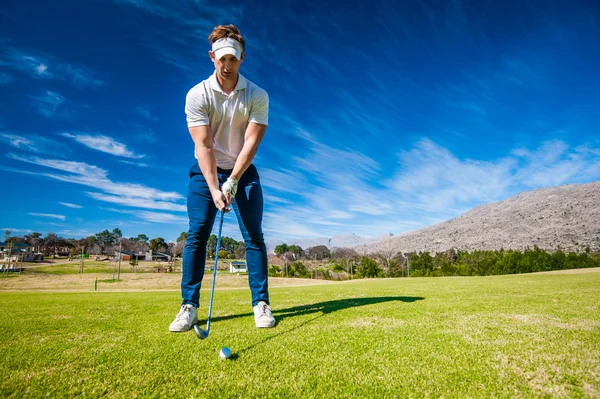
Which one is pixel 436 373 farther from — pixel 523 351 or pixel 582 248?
pixel 582 248

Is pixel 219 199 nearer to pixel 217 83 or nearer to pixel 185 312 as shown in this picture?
pixel 185 312

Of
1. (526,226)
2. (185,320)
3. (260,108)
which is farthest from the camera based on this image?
(526,226)

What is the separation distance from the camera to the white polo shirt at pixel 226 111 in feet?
12.9

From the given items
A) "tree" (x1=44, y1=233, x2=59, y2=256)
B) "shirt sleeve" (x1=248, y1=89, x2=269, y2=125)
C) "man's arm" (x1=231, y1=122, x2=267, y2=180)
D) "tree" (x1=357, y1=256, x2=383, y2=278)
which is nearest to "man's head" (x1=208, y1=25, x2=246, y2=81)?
"shirt sleeve" (x1=248, y1=89, x2=269, y2=125)

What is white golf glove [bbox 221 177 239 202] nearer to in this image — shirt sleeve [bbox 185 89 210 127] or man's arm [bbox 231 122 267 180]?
man's arm [bbox 231 122 267 180]

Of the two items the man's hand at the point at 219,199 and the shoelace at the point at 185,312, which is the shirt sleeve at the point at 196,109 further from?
the shoelace at the point at 185,312

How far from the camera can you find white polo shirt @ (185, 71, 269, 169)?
3930 millimetres

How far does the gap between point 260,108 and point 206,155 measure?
985 mm

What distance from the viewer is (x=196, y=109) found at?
3.91 meters

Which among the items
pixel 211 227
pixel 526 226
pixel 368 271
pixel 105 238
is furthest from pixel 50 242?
pixel 526 226

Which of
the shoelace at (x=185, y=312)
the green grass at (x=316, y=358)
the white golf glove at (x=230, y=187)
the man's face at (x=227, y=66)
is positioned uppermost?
the man's face at (x=227, y=66)

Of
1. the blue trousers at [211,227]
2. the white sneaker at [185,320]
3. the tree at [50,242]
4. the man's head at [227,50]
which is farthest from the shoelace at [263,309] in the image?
the tree at [50,242]

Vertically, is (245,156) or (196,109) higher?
(196,109)

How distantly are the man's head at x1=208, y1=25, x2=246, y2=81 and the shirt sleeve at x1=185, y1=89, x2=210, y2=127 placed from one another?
382mm
